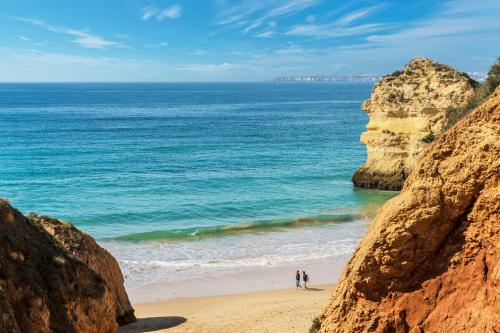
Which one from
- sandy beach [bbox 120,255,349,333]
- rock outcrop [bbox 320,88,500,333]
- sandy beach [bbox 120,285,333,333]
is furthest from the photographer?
sandy beach [bbox 120,255,349,333]

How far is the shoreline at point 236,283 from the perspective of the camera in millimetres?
23766

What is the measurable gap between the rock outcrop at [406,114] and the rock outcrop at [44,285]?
32617 millimetres

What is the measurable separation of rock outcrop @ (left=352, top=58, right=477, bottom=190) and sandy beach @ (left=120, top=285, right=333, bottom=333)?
2138 cm

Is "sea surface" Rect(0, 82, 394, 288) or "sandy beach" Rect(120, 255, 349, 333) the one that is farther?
"sea surface" Rect(0, 82, 394, 288)

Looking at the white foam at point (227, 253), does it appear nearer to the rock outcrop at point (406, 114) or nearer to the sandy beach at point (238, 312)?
the sandy beach at point (238, 312)

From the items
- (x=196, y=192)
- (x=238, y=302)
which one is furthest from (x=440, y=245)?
(x=196, y=192)

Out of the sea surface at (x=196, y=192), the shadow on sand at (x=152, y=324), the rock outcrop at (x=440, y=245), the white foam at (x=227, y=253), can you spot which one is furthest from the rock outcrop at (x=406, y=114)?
the rock outcrop at (x=440, y=245)

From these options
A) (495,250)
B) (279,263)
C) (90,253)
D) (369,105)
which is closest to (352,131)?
(369,105)

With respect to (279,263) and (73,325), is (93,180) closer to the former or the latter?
(279,263)

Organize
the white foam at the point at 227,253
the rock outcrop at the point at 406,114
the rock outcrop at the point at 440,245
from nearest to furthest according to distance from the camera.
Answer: the rock outcrop at the point at 440,245, the white foam at the point at 227,253, the rock outcrop at the point at 406,114

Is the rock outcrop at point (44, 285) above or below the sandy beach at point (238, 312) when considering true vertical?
above

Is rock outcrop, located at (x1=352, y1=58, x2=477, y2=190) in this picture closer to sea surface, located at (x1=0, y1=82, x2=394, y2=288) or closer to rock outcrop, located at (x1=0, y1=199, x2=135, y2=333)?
sea surface, located at (x1=0, y1=82, x2=394, y2=288)

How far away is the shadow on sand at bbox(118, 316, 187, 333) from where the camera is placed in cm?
1807

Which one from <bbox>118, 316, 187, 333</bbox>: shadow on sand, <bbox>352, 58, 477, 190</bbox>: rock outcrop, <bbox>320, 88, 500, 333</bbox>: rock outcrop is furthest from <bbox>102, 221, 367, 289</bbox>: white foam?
<bbox>320, 88, 500, 333</bbox>: rock outcrop
